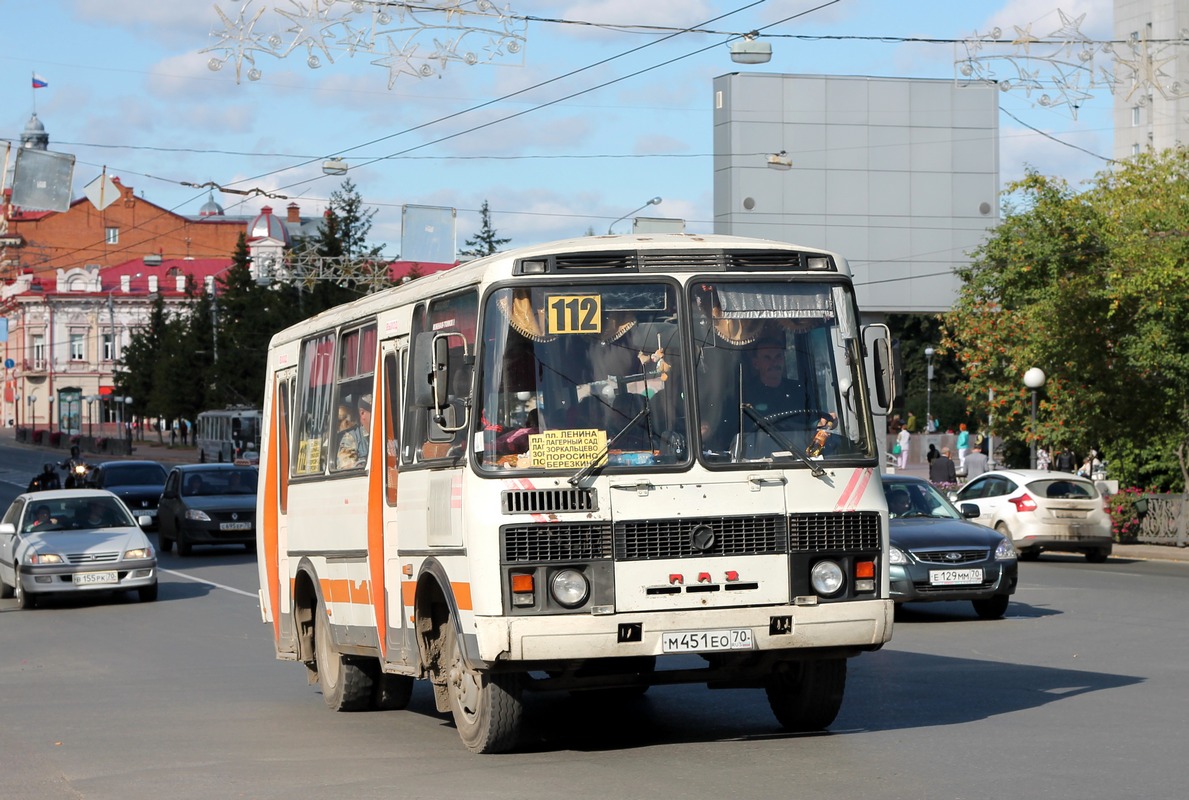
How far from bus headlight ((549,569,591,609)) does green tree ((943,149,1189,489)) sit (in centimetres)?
2317

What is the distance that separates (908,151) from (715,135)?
19.3ft

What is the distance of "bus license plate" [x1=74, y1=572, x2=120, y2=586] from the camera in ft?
78.3

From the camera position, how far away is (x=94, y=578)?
23.9m

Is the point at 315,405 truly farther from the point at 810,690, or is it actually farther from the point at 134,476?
the point at 134,476

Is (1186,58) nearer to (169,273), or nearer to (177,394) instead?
(177,394)

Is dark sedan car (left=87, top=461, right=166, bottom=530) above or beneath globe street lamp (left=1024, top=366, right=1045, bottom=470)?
beneath

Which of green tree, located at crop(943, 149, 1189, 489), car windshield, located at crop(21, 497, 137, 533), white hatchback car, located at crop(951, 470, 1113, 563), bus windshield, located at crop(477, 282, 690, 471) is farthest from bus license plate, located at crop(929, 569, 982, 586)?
green tree, located at crop(943, 149, 1189, 489)

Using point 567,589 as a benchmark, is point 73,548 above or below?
below

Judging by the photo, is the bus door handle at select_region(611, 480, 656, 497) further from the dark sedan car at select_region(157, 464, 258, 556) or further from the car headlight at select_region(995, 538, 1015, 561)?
the dark sedan car at select_region(157, 464, 258, 556)

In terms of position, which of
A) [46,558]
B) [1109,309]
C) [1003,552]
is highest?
[1109,309]

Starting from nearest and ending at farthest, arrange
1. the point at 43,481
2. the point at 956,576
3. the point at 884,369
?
the point at 884,369 < the point at 956,576 < the point at 43,481

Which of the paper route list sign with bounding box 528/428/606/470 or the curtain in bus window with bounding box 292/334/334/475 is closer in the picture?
the paper route list sign with bounding box 528/428/606/470

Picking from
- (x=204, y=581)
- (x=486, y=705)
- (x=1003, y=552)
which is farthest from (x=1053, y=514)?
(x=486, y=705)

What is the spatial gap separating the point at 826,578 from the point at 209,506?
81.7 feet
